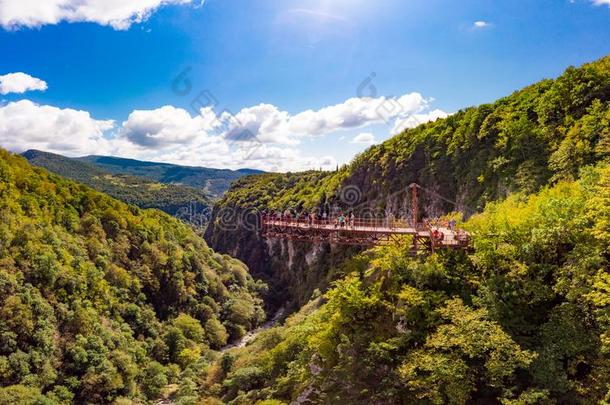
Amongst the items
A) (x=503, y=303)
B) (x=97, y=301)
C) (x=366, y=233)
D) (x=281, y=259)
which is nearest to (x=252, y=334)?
(x=281, y=259)

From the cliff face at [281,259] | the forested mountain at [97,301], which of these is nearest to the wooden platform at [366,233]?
the cliff face at [281,259]

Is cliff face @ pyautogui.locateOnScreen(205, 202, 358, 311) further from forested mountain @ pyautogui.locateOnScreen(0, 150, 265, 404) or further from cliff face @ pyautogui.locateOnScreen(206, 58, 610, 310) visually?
forested mountain @ pyautogui.locateOnScreen(0, 150, 265, 404)

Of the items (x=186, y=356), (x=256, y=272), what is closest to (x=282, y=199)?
(x=256, y=272)

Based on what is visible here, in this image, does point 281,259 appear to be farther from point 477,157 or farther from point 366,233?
point 366,233

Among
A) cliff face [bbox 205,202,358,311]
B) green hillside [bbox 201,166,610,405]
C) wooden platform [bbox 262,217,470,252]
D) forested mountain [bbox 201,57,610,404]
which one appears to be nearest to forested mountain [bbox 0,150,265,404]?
cliff face [bbox 205,202,358,311]

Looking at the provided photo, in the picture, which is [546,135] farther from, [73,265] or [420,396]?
[73,265]

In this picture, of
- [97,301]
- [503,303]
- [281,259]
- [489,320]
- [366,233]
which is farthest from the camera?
[281,259]
